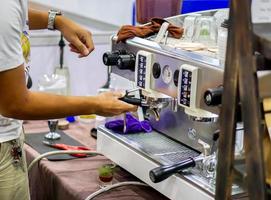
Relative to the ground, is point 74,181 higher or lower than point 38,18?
lower

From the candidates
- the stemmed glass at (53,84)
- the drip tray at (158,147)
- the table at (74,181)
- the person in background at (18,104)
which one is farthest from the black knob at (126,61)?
the stemmed glass at (53,84)

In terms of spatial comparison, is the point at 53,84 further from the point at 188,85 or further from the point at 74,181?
the point at 188,85

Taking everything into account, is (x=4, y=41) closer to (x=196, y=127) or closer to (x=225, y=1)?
(x=196, y=127)

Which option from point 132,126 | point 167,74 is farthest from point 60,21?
point 167,74

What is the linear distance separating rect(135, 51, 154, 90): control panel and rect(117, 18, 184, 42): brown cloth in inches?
4.3

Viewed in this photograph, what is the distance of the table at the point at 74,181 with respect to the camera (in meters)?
1.38

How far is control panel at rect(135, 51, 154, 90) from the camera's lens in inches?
49.8

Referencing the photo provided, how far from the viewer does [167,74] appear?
123 cm

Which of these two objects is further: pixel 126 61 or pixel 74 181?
pixel 74 181

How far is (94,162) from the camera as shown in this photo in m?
1.59

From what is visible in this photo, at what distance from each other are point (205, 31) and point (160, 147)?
331 mm

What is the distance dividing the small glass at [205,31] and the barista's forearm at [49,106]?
37 cm

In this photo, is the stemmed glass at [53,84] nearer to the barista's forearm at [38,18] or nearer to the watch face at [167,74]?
the barista's forearm at [38,18]

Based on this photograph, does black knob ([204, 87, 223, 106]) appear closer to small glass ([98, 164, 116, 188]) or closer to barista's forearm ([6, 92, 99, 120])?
barista's forearm ([6, 92, 99, 120])
